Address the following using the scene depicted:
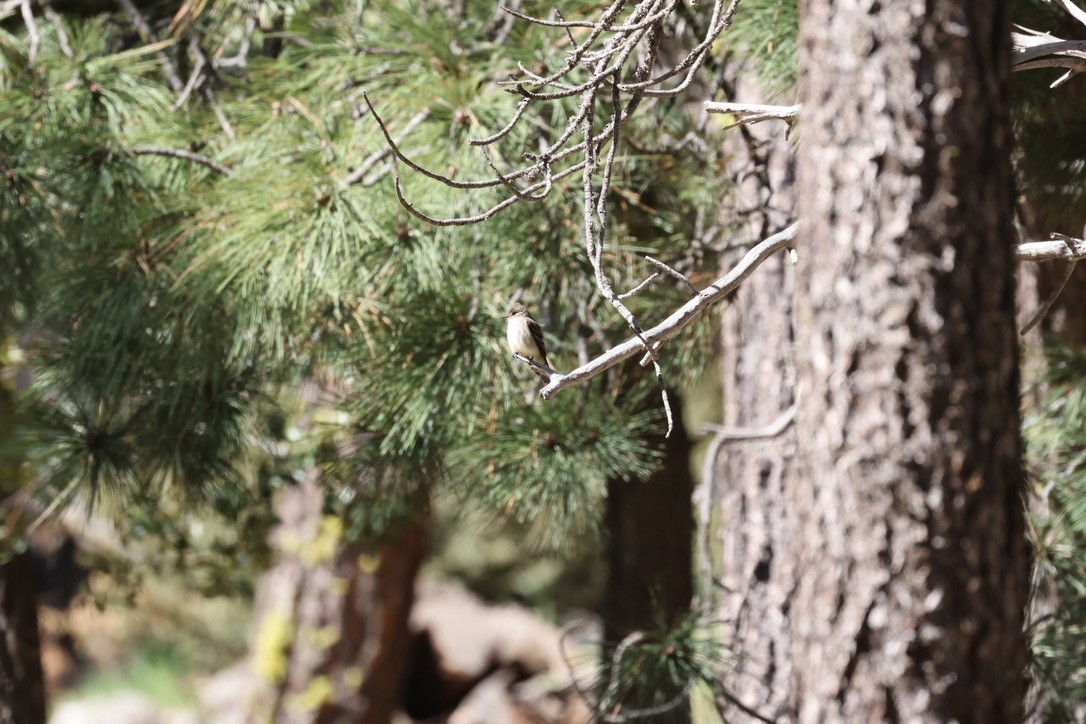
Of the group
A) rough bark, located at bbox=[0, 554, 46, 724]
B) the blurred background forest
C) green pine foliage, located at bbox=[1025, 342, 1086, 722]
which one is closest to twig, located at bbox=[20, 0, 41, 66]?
the blurred background forest

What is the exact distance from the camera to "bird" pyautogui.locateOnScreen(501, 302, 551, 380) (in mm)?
2299

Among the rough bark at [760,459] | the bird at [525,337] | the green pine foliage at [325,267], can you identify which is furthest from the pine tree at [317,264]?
the rough bark at [760,459]

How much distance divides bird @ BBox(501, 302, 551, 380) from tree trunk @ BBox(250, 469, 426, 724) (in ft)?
8.88

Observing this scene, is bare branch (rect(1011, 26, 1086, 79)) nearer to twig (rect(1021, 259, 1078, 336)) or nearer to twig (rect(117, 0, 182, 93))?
twig (rect(1021, 259, 1078, 336))

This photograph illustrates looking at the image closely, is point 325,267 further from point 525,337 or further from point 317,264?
point 525,337

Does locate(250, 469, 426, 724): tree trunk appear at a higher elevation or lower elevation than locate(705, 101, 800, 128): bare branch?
lower

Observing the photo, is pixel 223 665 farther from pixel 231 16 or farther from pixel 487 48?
pixel 487 48

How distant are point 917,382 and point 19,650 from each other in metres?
3.37

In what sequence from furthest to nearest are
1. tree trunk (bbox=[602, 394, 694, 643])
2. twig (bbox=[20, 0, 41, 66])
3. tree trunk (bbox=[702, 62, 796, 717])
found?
1. tree trunk (bbox=[602, 394, 694, 643])
2. tree trunk (bbox=[702, 62, 796, 717])
3. twig (bbox=[20, 0, 41, 66])

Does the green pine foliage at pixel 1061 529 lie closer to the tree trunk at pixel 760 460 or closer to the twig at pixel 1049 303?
the tree trunk at pixel 760 460

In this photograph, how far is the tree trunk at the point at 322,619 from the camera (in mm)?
4949

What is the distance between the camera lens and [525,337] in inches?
90.6

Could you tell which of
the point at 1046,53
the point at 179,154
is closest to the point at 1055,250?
the point at 1046,53

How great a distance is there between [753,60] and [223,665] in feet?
21.5
